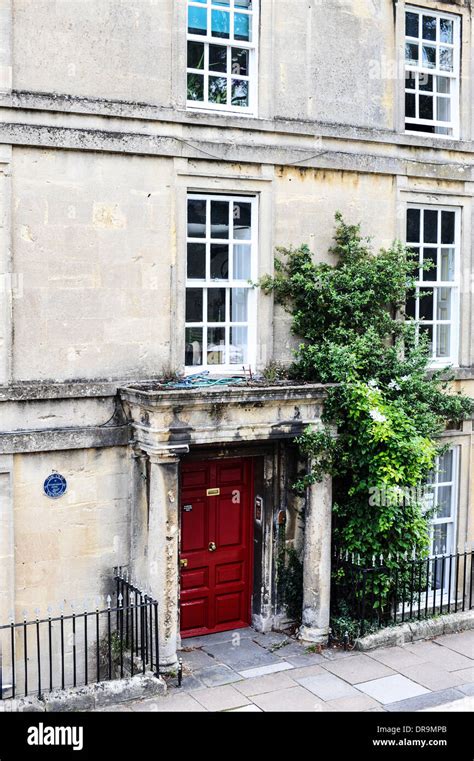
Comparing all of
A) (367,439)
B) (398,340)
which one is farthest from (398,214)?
(367,439)

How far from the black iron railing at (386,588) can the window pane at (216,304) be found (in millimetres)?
3508

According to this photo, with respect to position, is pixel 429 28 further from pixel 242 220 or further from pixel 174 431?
pixel 174 431

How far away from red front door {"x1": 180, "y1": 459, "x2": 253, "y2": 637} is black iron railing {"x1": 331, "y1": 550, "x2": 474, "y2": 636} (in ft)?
4.20

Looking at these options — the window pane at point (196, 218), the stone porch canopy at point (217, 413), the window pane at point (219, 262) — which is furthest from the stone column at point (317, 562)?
the window pane at point (196, 218)

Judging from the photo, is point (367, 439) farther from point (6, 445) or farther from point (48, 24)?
point (48, 24)

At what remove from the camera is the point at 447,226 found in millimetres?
13766

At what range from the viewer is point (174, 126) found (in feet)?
36.4

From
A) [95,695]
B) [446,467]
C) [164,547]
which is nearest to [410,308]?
[446,467]

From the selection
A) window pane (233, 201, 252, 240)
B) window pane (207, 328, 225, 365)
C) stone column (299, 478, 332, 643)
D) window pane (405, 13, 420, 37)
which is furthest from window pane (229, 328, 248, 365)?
window pane (405, 13, 420, 37)

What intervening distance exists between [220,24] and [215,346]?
4122mm

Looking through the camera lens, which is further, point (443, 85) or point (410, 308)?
point (443, 85)

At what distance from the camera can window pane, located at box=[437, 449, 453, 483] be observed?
1386cm

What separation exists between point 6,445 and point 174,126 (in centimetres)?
436

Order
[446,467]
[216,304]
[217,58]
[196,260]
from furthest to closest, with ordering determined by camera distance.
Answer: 1. [446,467]
2. [216,304]
3. [217,58]
4. [196,260]
